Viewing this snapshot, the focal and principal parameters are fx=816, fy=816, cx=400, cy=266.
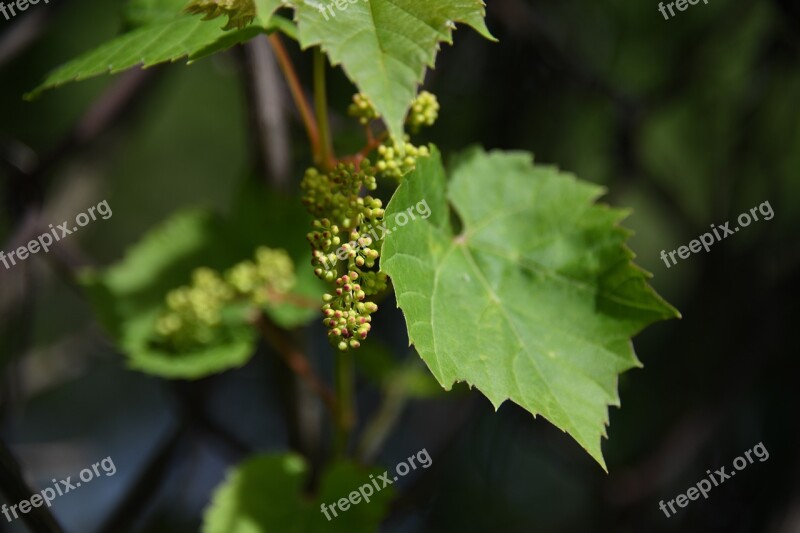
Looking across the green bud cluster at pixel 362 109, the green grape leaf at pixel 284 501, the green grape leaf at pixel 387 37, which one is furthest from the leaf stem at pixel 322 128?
the green grape leaf at pixel 284 501

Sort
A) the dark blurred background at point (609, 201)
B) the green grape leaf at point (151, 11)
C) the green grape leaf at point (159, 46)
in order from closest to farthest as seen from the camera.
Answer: the green grape leaf at point (159, 46)
the green grape leaf at point (151, 11)
the dark blurred background at point (609, 201)

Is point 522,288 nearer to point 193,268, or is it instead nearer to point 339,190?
point 339,190

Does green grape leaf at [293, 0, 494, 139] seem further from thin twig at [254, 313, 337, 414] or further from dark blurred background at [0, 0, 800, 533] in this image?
thin twig at [254, 313, 337, 414]

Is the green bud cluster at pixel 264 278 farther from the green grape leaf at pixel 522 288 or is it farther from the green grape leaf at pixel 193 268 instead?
the green grape leaf at pixel 522 288

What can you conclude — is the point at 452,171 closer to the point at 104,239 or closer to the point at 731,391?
the point at 731,391

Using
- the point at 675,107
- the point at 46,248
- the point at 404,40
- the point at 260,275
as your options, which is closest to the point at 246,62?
the point at 260,275

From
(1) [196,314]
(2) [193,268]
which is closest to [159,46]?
(1) [196,314]

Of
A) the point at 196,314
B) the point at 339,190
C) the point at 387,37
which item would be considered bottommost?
the point at 196,314
